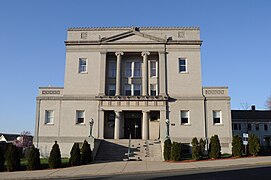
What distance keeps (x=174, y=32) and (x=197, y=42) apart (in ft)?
9.95

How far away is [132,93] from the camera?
35031 millimetres

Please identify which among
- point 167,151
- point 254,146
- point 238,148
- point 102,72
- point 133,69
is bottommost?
point 167,151

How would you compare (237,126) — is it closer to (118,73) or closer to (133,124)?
(133,124)

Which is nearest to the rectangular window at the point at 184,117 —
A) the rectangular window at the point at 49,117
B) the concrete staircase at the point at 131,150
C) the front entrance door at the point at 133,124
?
the concrete staircase at the point at 131,150

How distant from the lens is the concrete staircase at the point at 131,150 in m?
26.3

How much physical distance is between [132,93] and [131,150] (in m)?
8.70

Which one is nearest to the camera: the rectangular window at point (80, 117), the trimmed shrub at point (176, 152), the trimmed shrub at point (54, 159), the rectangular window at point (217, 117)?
the trimmed shrub at point (54, 159)

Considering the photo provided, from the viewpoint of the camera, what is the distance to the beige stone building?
32656mm

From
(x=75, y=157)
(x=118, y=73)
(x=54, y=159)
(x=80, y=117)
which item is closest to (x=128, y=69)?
(x=118, y=73)

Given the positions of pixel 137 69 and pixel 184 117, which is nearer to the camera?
pixel 184 117

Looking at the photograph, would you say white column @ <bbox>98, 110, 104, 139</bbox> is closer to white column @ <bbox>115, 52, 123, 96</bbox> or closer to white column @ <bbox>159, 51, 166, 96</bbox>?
white column @ <bbox>115, 52, 123, 96</bbox>

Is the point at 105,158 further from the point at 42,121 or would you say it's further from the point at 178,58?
the point at 178,58

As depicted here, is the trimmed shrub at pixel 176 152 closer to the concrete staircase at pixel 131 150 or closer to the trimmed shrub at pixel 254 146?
the concrete staircase at pixel 131 150

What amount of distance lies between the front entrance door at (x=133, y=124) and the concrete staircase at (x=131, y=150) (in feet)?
13.0
